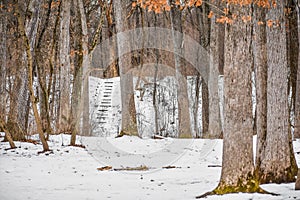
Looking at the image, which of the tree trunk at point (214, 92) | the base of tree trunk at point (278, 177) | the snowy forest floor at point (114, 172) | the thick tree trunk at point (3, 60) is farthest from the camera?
the tree trunk at point (214, 92)

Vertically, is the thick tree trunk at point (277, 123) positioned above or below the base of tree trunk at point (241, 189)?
above

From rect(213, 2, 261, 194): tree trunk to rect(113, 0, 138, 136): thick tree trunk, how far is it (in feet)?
25.7

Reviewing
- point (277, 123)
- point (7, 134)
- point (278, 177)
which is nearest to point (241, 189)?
point (278, 177)

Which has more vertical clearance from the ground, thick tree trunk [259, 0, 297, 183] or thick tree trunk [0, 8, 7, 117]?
thick tree trunk [0, 8, 7, 117]

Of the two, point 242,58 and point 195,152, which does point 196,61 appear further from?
point 242,58

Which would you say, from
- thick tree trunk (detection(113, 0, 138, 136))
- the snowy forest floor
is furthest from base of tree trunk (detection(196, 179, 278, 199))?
thick tree trunk (detection(113, 0, 138, 136))

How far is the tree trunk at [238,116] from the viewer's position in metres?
5.80

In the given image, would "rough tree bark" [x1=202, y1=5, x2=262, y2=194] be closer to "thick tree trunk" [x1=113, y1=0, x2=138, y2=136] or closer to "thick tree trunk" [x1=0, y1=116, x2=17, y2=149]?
"thick tree trunk" [x1=0, y1=116, x2=17, y2=149]

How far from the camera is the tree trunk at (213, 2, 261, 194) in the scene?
5801mm

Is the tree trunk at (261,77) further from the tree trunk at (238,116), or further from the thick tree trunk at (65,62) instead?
the thick tree trunk at (65,62)

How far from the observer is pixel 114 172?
819 centimetres

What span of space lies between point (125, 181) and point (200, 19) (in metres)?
14.2

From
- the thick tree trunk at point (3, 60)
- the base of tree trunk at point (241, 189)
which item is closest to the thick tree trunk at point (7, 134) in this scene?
the thick tree trunk at point (3, 60)

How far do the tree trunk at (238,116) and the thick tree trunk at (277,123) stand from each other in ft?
3.47
